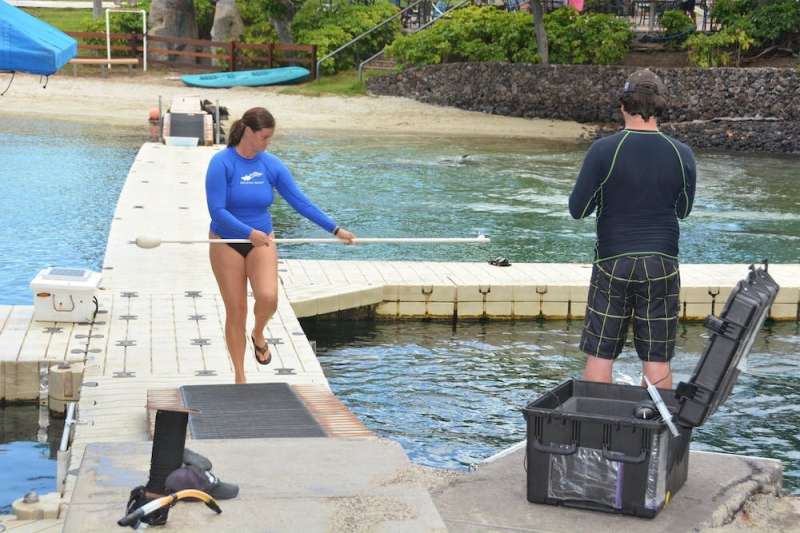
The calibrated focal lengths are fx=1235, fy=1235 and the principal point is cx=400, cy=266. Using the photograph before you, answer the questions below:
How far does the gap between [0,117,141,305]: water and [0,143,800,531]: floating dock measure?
3.11 feet

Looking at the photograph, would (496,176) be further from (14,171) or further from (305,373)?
(305,373)

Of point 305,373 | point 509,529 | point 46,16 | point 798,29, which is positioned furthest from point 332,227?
point 46,16

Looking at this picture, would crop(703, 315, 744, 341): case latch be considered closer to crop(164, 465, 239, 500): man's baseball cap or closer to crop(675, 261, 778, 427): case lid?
crop(675, 261, 778, 427): case lid

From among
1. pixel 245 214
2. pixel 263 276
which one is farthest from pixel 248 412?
pixel 245 214

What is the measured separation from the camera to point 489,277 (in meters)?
11.7

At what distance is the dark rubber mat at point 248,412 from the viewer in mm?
5719

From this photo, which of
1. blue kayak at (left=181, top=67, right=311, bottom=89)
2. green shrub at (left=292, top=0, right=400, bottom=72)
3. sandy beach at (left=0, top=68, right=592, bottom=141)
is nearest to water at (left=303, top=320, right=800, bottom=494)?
sandy beach at (left=0, top=68, right=592, bottom=141)

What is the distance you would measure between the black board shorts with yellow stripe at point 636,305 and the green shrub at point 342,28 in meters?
31.8

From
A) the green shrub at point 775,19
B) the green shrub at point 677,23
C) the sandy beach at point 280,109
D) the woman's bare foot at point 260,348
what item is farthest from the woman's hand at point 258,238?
the green shrub at point 677,23

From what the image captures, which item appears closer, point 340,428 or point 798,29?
point 340,428

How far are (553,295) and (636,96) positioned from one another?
241 inches

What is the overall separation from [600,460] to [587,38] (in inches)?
1229

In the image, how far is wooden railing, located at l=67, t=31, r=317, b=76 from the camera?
121ft

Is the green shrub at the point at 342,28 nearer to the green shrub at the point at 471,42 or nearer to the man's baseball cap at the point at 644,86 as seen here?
the green shrub at the point at 471,42
